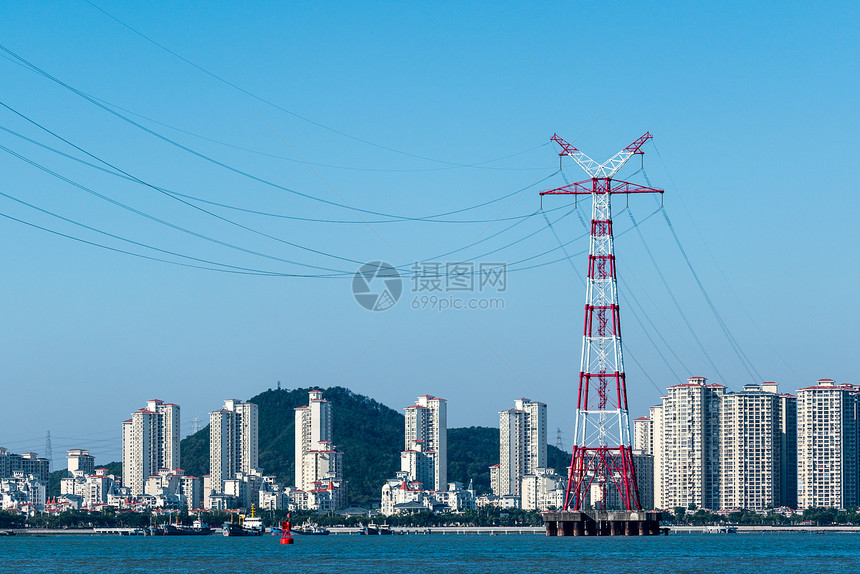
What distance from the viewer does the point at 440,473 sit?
178 metres

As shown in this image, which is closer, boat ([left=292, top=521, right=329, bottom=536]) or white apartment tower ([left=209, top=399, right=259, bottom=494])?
boat ([left=292, top=521, right=329, bottom=536])

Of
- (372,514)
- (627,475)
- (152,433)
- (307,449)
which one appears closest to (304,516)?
(372,514)

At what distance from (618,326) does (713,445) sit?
8815 cm

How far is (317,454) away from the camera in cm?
17488

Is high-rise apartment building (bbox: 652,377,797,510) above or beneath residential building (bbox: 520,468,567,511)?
above

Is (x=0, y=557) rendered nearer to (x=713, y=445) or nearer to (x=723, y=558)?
(x=723, y=558)

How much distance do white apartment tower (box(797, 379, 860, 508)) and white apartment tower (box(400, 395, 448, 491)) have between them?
171 ft

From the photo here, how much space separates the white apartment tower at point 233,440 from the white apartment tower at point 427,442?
22.6m

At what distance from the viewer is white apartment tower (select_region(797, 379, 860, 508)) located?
145m

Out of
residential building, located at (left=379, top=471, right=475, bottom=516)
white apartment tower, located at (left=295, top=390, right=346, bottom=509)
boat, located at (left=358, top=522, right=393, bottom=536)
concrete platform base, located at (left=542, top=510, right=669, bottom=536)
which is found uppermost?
concrete platform base, located at (left=542, top=510, right=669, bottom=536)

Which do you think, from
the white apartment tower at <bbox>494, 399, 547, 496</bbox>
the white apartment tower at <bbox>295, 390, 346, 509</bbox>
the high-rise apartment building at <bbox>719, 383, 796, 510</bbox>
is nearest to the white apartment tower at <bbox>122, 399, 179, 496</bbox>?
the white apartment tower at <bbox>295, 390, 346, 509</bbox>

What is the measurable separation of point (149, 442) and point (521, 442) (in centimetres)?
5405

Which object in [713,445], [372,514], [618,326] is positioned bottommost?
[372,514]

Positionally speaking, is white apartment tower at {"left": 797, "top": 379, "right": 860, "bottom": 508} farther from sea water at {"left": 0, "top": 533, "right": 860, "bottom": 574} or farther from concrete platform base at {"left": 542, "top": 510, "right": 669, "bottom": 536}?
concrete platform base at {"left": 542, "top": 510, "right": 669, "bottom": 536}
